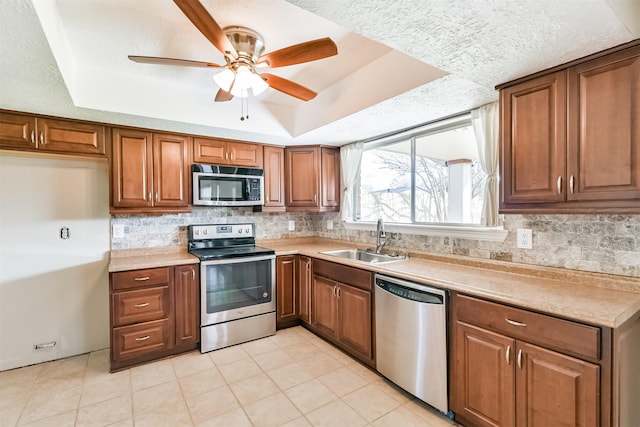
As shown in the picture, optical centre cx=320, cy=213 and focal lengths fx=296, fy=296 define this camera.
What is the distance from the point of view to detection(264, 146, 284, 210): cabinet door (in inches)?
142

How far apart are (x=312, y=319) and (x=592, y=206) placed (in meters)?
2.56

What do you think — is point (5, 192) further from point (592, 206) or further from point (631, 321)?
point (631, 321)

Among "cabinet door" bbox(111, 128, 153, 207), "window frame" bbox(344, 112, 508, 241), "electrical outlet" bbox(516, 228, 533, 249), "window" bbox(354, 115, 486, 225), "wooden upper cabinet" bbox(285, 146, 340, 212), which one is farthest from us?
"wooden upper cabinet" bbox(285, 146, 340, 212)

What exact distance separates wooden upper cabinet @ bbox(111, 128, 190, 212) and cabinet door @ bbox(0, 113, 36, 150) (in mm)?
549

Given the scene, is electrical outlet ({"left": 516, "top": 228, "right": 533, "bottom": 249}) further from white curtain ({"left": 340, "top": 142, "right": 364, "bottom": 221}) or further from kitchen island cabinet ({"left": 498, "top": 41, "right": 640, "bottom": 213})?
white curtain ({"left": 340, "top": 142, "right": 364, "bottom": 221})

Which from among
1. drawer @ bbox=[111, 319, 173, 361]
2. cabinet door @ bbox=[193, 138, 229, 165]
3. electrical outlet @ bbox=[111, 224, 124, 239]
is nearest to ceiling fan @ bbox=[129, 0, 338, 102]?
cabinet door @ bbox=[193, 138, 229, 165]

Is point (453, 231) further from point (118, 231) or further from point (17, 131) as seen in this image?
point (17, 131)

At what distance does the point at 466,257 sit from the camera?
2.48 meters

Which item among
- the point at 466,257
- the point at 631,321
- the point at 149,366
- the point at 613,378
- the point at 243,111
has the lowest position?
the point at 149,366

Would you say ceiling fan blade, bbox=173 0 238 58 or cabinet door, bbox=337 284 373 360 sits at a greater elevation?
ceiling fan blade, bbox=173 0 238 58

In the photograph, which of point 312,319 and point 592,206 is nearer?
point 592,206

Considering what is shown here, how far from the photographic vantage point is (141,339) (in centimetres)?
259

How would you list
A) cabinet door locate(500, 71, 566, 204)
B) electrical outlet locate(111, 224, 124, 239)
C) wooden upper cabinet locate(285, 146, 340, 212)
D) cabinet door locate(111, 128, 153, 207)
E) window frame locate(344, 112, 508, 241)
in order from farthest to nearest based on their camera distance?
wooden upper cabinet locate(285, 146, 340, 212)
electrical outlet locate(111, 224, 124, 239)
cabinet door locate(111, 128, 153, 207)
window frame locate(344, 112, 508, 241)
cabinet door locate(500, 71, 566, 204)

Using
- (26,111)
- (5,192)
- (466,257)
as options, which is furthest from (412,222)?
(5,192)
